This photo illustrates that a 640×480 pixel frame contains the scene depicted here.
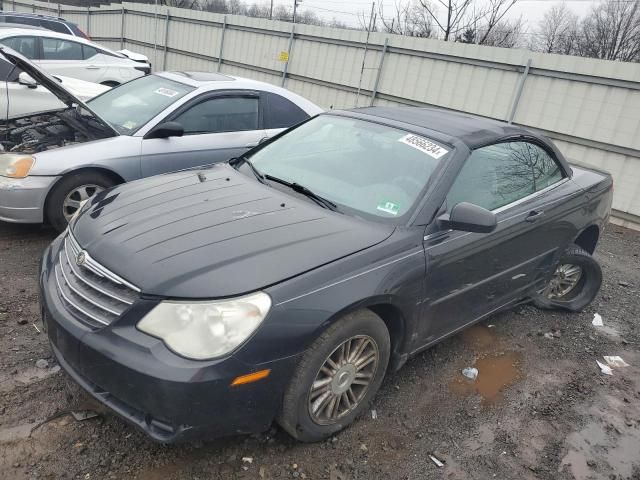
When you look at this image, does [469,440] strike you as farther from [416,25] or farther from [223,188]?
[416,25]

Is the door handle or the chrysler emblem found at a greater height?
the door handle

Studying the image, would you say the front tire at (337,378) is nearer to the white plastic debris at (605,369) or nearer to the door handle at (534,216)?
the door handle at (534,216)

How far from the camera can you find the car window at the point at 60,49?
1005cm

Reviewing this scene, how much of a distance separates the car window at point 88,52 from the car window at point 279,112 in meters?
7.14

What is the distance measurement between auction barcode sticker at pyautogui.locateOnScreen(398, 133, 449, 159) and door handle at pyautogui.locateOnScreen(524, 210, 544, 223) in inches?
33.1

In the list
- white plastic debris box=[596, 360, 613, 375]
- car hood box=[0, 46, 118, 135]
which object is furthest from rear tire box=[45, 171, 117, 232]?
white plastic debris box=[596, 360, 613, 375]

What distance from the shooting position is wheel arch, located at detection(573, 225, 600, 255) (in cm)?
450

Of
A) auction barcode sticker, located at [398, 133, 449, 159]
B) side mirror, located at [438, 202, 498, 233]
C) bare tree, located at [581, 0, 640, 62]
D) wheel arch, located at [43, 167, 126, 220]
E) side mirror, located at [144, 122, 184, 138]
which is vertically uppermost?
bare tree, located at [581, 0, 640, 62]

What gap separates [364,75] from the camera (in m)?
10.9

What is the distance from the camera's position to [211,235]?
2.52 m

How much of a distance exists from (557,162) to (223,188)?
273 cm

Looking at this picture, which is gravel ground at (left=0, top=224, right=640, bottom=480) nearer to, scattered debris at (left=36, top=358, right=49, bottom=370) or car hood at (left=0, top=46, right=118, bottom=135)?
scattered debris at (left=36, top=358, right=49, bottom=370)

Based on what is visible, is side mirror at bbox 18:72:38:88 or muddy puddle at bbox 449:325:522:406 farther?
side mirror at bbox 18:72:38:88

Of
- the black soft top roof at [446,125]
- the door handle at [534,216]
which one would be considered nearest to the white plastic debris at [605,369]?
the door handle at [534,216]
